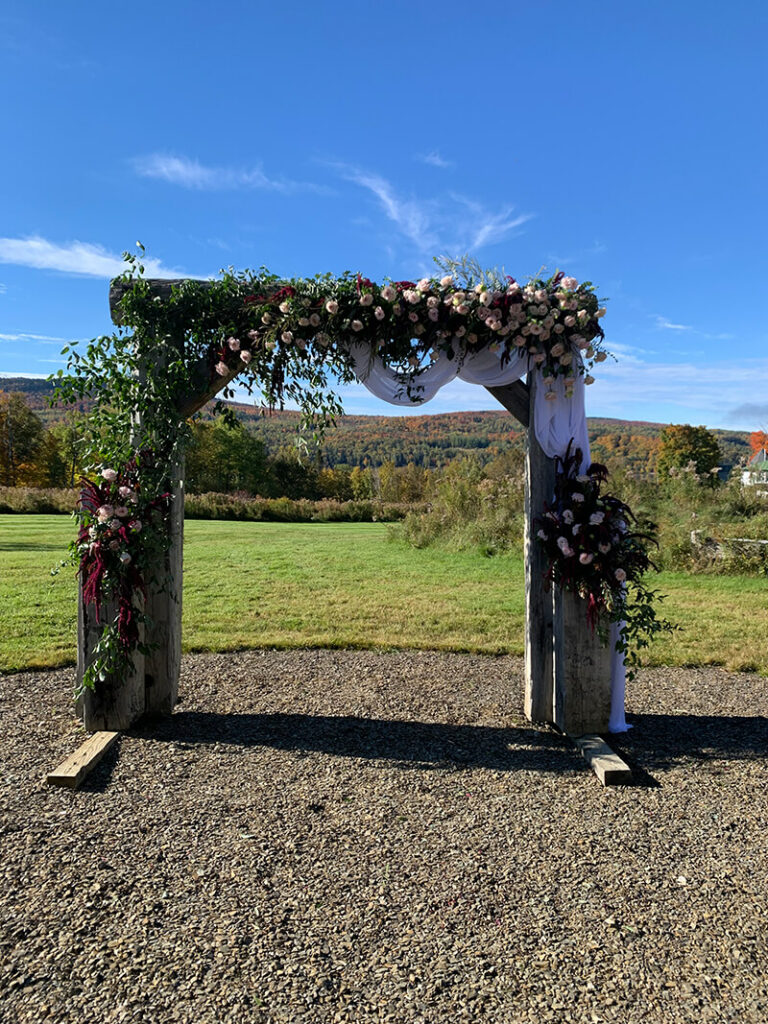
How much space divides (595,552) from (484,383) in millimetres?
1423

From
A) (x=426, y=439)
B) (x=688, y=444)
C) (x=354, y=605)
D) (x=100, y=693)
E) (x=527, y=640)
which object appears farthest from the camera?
(x=426, y=439)

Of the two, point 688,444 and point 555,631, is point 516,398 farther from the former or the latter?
point 688,444

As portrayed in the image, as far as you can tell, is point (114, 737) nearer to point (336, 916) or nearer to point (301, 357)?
point (336, 916)

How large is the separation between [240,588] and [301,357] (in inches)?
269

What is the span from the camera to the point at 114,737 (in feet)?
15.3

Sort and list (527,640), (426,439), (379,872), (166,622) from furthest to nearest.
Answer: (426,439), (527,640), (166,622), (379,872)

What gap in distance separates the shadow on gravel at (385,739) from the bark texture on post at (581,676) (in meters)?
0.22

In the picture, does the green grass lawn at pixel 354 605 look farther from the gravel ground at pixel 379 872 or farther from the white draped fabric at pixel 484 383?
the white draped fabric at pixel 484 383

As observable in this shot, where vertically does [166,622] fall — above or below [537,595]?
below

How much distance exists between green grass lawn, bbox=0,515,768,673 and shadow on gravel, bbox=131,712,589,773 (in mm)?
2316

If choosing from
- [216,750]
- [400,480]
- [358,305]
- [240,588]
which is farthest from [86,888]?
[400,480]

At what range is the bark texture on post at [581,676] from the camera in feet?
16.0

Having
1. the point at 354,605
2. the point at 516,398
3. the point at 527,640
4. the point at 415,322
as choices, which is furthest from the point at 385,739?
the point at 354,605

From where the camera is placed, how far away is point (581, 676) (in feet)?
16.1
